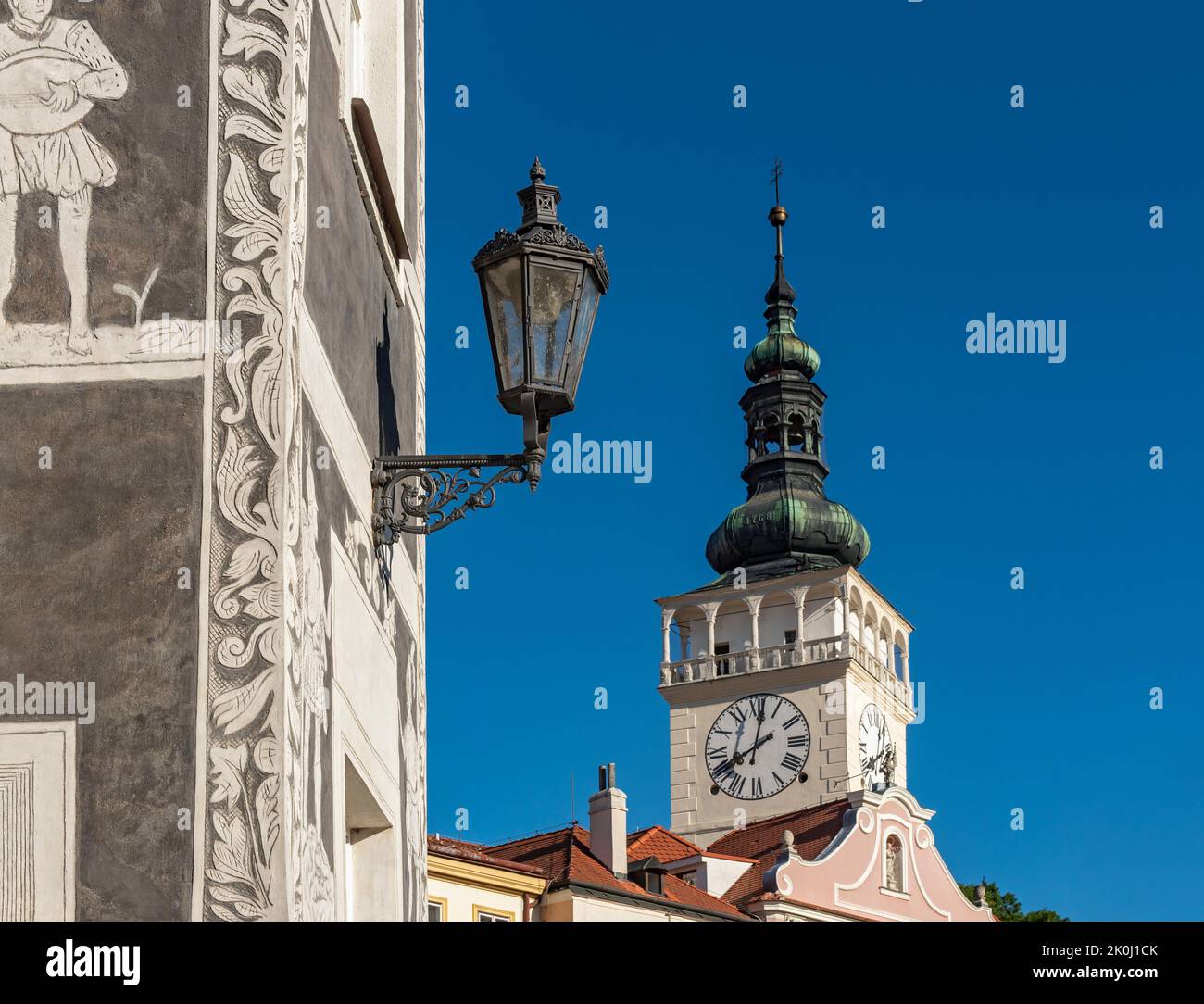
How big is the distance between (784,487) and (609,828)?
31.4 meters

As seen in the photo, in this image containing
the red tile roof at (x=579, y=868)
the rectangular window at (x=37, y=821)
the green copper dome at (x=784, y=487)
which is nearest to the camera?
the rectangular window at (x=37, y=821)

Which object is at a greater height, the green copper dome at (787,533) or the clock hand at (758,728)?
the green copper dome at (787,533)

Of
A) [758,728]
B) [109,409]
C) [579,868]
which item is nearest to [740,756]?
[758,728]

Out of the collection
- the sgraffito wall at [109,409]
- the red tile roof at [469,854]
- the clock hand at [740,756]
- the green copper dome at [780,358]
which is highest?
the green copper dome at [780,358]

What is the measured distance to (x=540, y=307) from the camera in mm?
7758

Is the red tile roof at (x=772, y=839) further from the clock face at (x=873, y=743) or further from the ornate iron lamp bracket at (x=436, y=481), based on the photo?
the ornate iron lamp bracket at (x=436, y=481)

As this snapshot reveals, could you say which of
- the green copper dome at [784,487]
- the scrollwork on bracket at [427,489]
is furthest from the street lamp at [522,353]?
the green copper dome at [784,487]

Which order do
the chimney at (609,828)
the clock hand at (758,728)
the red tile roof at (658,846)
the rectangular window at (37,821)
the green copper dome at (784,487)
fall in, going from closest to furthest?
the rectangular window at (37,821) < the chimney at (609,828) < the red tile roof at (658,846) < the clock hand at (758,728) < the green copper dome at (784,487)

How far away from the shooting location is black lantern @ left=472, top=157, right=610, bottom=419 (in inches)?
304

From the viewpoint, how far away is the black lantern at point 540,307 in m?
7.72

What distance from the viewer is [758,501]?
251 ft

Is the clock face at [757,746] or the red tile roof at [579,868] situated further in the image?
the clock face at [757,746]

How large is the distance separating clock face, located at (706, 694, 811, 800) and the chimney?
2267 cm

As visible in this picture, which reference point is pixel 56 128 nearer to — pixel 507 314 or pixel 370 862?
pixel 507 314
